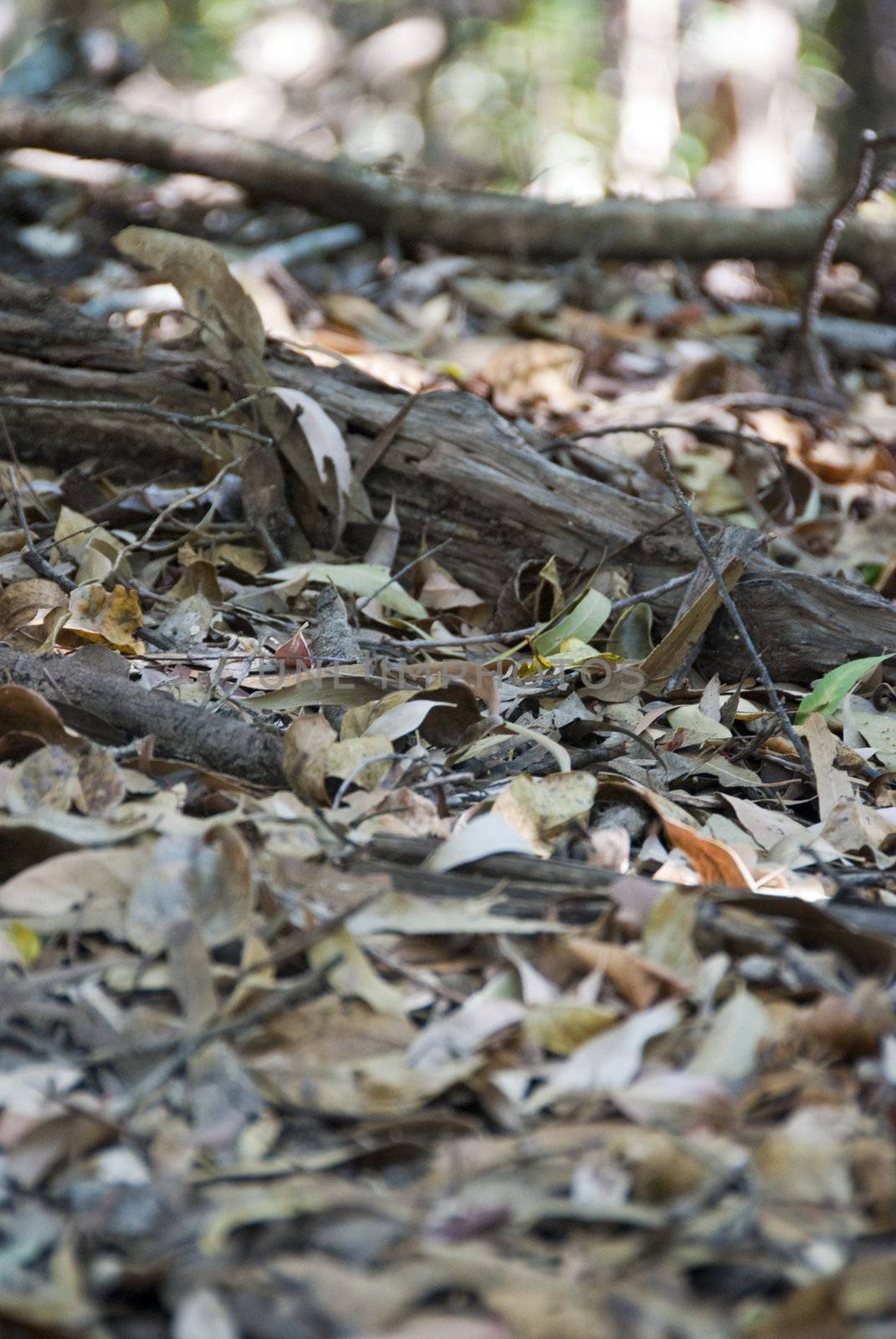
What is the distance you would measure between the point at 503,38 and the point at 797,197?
4128 mm

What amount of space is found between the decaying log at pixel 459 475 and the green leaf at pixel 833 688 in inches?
4.6

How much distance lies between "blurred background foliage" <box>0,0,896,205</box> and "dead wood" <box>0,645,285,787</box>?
16.4ft

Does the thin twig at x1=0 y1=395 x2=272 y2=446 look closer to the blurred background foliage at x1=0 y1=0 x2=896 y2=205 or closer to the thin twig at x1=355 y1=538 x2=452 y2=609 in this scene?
the thin twig at x1=355 y1=538 x2=452 y2=609

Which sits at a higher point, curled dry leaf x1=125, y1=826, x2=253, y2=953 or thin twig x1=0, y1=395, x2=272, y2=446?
thin twig x1=0, y1=395, x2=272, y2=446

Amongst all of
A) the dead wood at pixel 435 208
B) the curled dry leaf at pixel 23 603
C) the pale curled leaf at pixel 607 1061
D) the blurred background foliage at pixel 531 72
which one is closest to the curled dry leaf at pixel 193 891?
the pale curled leaf at pixel 607 1061

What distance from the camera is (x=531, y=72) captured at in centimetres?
877

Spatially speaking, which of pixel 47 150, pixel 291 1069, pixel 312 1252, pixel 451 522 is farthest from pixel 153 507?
pixel 47 150

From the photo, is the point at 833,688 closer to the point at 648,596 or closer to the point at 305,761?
the point at 648,596

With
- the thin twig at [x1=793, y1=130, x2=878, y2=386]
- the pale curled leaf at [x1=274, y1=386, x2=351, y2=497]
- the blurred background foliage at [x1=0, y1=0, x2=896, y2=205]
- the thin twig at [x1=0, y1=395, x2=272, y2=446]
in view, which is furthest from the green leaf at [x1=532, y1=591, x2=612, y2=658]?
the blurred background foliage at [x1=0, y1=0, x2=896, y2=205]

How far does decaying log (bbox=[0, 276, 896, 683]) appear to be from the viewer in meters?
2.06

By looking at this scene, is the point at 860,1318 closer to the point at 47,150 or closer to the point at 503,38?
the point at 47,150

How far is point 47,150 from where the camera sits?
3811 millimetres

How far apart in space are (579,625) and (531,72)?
789cm

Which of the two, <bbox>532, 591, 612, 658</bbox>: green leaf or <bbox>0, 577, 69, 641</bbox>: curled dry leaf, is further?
<bbox>532, 591, 612, 658</bbox>: green leaf
